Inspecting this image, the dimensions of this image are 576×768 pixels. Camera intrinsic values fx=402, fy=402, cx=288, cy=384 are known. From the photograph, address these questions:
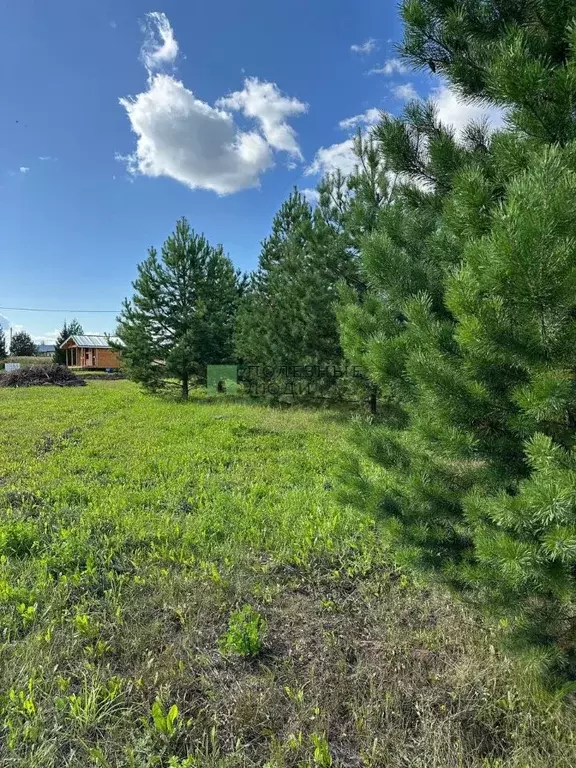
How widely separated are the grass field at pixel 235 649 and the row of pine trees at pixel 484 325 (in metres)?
0.40

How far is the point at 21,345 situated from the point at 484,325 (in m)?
57.0

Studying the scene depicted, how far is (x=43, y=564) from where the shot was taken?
2893 mm

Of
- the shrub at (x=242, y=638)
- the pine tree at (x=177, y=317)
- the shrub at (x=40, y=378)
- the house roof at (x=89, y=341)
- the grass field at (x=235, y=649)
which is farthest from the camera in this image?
the house roof at (x=89, y=341)

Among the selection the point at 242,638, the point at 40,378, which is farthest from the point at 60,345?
the point at 242,638

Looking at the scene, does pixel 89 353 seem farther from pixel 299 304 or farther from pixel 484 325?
pixel 484 325

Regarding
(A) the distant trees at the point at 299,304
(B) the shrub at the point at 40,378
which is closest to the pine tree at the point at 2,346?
(B) the shrub at the point at 40,378

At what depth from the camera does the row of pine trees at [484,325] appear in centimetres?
136

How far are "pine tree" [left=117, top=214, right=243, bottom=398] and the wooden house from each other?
27.1 m

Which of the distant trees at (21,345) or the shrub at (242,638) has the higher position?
the distant trees at (21,345)

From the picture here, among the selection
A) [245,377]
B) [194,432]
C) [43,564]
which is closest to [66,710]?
[43,564]

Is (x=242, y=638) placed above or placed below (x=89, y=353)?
below

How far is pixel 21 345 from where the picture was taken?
48125mm

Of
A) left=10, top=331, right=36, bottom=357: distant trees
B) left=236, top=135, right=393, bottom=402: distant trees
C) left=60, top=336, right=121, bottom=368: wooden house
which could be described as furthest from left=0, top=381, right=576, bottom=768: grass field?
left=10, top=331, right=36, bottom=357: distant trees

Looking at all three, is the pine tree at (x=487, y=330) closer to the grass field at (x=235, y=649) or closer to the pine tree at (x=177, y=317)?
the grass field at (x=235, y=649)
